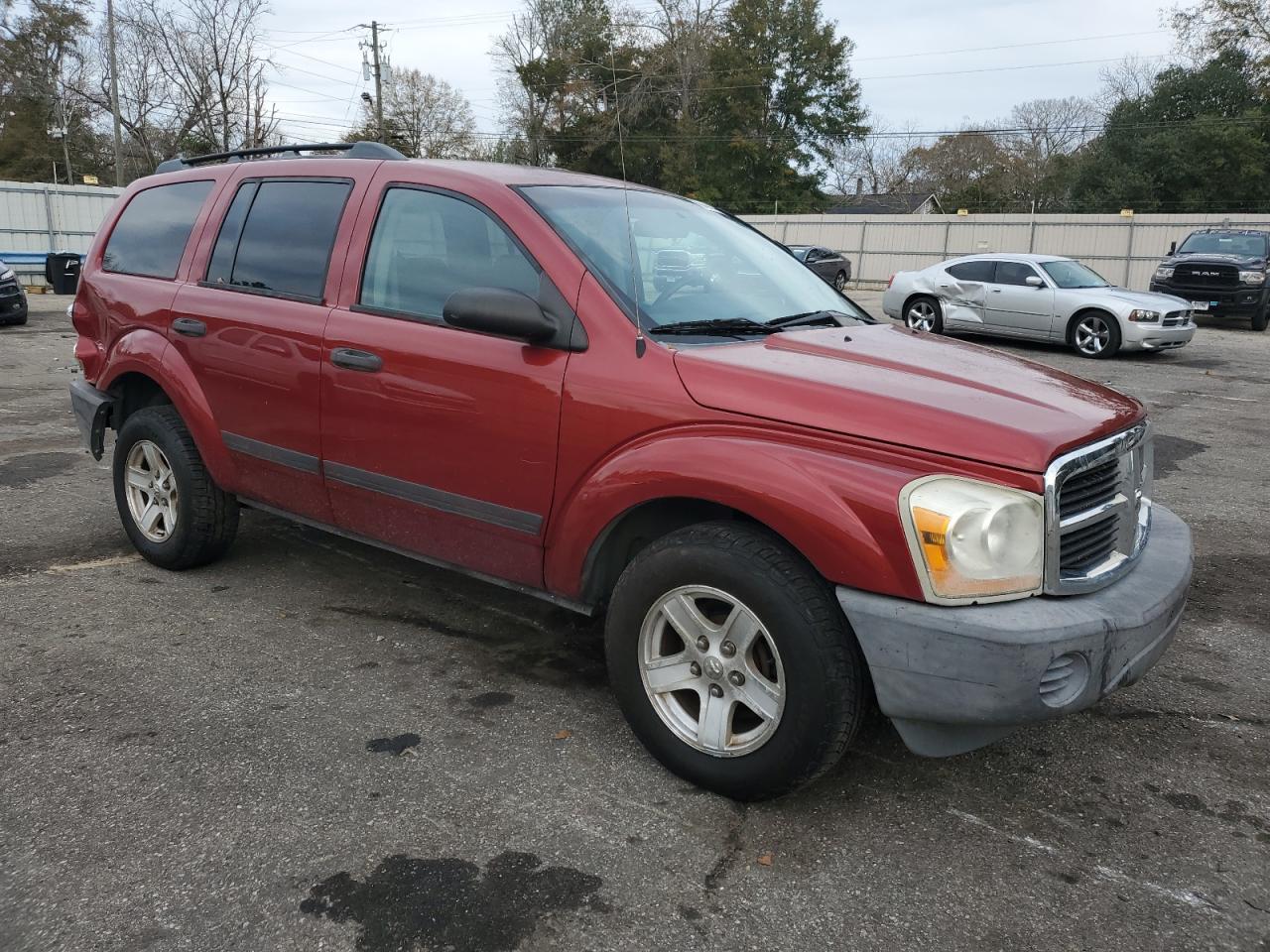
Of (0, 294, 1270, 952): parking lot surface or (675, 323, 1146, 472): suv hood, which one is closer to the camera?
(0, 294, 1270, 952): parking lot surface

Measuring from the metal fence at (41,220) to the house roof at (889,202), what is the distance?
43.4m

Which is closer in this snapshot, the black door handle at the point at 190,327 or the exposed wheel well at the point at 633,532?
the exposed wheel well at the point at 633,532

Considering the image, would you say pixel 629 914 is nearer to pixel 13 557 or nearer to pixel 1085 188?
pixel 13 557

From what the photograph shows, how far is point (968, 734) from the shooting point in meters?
2.65

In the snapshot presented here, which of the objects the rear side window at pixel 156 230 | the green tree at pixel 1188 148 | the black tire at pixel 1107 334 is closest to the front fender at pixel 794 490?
the rear side window at pixel 156 230

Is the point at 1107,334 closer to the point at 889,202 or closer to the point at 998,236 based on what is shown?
the point at 998,236

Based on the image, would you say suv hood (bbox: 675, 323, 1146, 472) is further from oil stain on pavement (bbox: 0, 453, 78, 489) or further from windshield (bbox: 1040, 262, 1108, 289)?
windshield (bbox: 1040, 262, 1108, 289)

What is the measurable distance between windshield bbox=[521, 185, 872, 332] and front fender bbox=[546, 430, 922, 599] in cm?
50

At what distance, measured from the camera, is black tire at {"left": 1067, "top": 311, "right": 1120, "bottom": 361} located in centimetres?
1429

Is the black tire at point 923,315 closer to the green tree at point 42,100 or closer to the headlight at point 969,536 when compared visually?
the headlight at point 969,536

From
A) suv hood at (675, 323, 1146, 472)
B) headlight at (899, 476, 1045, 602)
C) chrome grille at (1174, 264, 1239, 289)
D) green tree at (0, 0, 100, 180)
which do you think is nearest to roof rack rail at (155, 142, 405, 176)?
suv hood at (675, 323, 1146, 472)

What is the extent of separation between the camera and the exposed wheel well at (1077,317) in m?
14.3

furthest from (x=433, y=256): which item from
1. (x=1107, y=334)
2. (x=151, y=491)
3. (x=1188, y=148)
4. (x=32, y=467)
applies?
(x=1188, y=148)

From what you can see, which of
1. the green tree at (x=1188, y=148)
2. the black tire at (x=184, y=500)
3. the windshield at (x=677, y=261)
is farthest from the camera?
the green tree at (x=1188, y=148)
